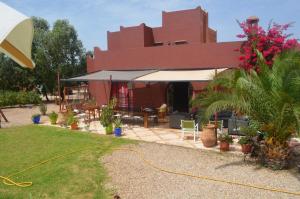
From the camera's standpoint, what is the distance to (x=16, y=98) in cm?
3059

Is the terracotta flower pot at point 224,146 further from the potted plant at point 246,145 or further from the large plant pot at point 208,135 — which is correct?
the potted plant at point 246,145

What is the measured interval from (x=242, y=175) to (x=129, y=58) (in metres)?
15.1

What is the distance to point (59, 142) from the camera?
13.5m

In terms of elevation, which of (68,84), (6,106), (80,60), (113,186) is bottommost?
(113,186)

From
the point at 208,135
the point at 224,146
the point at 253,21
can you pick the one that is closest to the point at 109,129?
the point at 208,135

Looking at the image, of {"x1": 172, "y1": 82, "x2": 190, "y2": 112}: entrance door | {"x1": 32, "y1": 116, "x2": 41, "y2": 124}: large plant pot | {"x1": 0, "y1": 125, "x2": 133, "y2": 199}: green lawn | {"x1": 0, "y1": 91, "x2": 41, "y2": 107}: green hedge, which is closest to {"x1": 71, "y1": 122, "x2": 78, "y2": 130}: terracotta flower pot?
{"x1": 0, "y1": 125, "x2": 133, "y2": 199}: green lawn

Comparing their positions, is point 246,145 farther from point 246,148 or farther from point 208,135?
point 208,135

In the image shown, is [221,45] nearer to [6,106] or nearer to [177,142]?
[177,142]

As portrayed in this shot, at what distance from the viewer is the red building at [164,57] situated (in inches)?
751

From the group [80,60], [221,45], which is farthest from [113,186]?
[80,60]

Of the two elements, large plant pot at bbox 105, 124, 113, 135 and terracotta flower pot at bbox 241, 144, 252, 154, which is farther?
large plant pot at bbox 105, 124, 113, 135

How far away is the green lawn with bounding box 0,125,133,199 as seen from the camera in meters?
8.05

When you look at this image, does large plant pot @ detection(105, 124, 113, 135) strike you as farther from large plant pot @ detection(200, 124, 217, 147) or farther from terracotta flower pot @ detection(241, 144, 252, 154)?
terracotta flower pot @ detection(241, 144, 252, 154)

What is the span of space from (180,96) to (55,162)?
41.0ft
